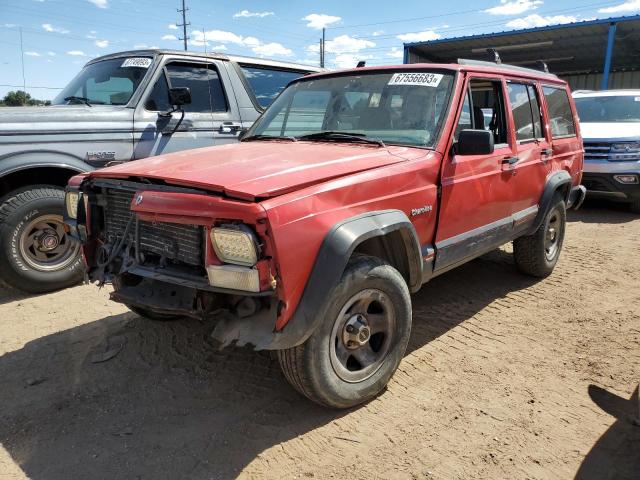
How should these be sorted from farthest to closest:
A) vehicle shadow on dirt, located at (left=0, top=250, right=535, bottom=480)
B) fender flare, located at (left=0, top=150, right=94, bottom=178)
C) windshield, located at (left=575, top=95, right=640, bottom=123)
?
windshield, located at (left=575, top=95, right=640, bottom=123) < fender flare, located at (left=0, top=150, right=94, bottom=178) < vehicle shadow on dirt, located at (left=0, top=250, right=535, bottom=480)

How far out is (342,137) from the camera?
11.4 ft

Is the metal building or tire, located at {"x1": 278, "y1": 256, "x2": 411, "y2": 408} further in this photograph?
the metal building

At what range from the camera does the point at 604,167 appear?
8.12 meters

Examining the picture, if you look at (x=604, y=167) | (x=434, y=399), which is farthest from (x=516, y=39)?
(x=434, y=399)

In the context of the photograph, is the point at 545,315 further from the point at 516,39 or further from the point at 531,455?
the point at 516,39

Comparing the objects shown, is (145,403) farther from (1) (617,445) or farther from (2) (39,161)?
(2) (39,161)

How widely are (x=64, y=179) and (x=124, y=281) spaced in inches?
97.7

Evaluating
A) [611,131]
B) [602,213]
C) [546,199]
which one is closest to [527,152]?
[546,199]

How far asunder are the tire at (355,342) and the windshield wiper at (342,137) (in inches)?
36.4

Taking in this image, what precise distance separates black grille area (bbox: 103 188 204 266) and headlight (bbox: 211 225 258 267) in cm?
18

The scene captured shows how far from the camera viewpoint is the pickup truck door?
518 cm

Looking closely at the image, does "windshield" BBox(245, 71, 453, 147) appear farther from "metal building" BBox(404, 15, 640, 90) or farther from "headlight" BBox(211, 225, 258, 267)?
"metal building" BBox(404, 15, 640, 90)

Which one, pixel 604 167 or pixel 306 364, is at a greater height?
pixel 604 167

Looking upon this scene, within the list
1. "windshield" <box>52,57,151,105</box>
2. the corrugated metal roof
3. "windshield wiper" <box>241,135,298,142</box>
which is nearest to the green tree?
"windshield" <box>52,57,151,105</box>
